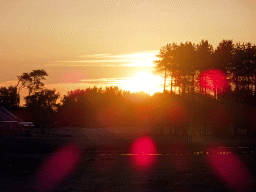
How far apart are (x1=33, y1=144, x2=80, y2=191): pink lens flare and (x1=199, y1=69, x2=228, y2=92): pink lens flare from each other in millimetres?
44131

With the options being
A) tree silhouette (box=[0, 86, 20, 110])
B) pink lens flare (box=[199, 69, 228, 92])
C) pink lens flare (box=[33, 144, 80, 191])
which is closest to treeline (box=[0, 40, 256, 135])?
pink lens flare (box=[199, 69, 228, 92])

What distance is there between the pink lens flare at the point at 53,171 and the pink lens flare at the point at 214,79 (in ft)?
145

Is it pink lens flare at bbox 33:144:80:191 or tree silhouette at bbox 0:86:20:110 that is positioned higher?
tree silhouette at bbox 0:86:20:110

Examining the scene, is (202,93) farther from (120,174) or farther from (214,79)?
(120,174)

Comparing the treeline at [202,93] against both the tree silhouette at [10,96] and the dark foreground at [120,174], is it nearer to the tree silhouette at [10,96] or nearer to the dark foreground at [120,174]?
the tree silhouette at [10,96]

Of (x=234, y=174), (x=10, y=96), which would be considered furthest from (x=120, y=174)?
(x=10, y=96)

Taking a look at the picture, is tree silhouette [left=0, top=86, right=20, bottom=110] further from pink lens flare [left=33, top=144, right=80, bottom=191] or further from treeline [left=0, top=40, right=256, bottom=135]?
pink lens flare [left=33, top=144, right=80, bottom=191]

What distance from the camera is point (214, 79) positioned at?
219 feet

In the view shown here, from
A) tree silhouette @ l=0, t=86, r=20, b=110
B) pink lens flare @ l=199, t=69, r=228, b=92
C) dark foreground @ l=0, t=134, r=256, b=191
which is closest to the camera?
dark foreground @ l=0, t=134, r=256, b=191

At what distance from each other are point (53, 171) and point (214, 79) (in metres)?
50.6

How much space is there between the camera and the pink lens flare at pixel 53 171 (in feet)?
51.5

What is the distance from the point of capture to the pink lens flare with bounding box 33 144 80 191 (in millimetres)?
Answer: 15695

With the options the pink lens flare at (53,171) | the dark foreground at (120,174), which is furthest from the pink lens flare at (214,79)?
the pink lens flare at (53,171)

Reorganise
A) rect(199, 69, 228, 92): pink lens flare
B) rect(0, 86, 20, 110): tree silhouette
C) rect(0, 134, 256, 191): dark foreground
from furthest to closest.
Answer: rect(0, 86, 20, 110): tree silhouette → rect(199, 69, 228, 92): pink lens flare → rect(0, 134, 256, 191): dark foreground
